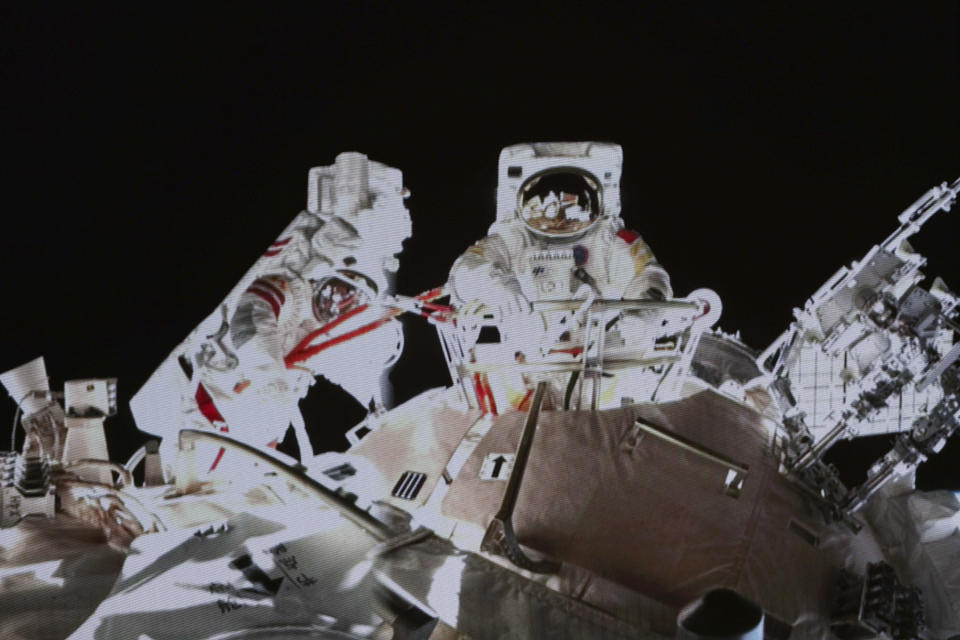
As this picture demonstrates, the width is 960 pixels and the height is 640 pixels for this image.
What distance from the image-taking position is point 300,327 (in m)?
6.19

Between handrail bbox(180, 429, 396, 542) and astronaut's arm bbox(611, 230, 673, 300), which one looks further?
astronaut's arm bbox(611, 230, 673, 300)

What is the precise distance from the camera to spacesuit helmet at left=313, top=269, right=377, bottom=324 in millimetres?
6281

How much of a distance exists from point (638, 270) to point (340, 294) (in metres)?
2.28

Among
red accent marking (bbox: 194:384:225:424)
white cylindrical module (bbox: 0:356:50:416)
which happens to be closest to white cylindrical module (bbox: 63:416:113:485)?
white cylindrical module (bbox: 0:356:50:416)

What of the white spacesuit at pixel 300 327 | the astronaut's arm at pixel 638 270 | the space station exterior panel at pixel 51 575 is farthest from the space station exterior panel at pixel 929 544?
the space station exterior panel at pixel 51 575

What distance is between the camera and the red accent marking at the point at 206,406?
576 centimetres

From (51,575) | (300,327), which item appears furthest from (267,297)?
(51,575)

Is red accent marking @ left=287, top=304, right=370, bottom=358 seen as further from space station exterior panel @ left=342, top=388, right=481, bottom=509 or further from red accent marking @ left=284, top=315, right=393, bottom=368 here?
space station exterior panel @ left=342, top=388, right=481, bottom=509

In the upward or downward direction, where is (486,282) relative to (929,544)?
upward

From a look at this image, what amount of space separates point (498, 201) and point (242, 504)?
8.20ft

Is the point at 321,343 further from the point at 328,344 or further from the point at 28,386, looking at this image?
the point at 28,386

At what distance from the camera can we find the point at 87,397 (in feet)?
15.0

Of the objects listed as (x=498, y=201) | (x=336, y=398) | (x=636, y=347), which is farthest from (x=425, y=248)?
(x=636, y=347)

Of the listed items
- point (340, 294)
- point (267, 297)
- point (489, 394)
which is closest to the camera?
point (489, 394)
